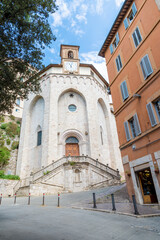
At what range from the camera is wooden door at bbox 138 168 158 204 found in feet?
28.9

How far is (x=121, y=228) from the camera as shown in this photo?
190 inches

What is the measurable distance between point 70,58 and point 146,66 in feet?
81.3

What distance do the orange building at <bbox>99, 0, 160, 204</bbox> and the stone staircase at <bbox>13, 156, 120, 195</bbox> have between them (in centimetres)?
819

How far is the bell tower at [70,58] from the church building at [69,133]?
0.07m

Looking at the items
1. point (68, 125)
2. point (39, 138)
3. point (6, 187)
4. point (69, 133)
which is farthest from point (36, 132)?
point (6, 187)

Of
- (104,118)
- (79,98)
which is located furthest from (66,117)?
(104,118)

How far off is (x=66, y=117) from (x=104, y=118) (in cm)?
834

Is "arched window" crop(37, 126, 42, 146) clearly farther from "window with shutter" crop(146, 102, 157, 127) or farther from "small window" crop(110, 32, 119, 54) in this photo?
"window with shutter" crop(146, 102, 157, 127)

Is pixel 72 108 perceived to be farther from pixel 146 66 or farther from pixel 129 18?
pixel 146 66

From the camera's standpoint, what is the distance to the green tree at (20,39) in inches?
288

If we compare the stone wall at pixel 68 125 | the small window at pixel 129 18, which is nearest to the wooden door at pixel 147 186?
the small window at pixel 129 18

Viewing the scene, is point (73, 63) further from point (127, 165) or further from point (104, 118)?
point (127, 165)

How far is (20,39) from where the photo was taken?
27.6 ft

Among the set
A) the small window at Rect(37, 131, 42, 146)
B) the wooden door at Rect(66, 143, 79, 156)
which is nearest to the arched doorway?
the wooden door at Rect(66, 143, 79, 156)
